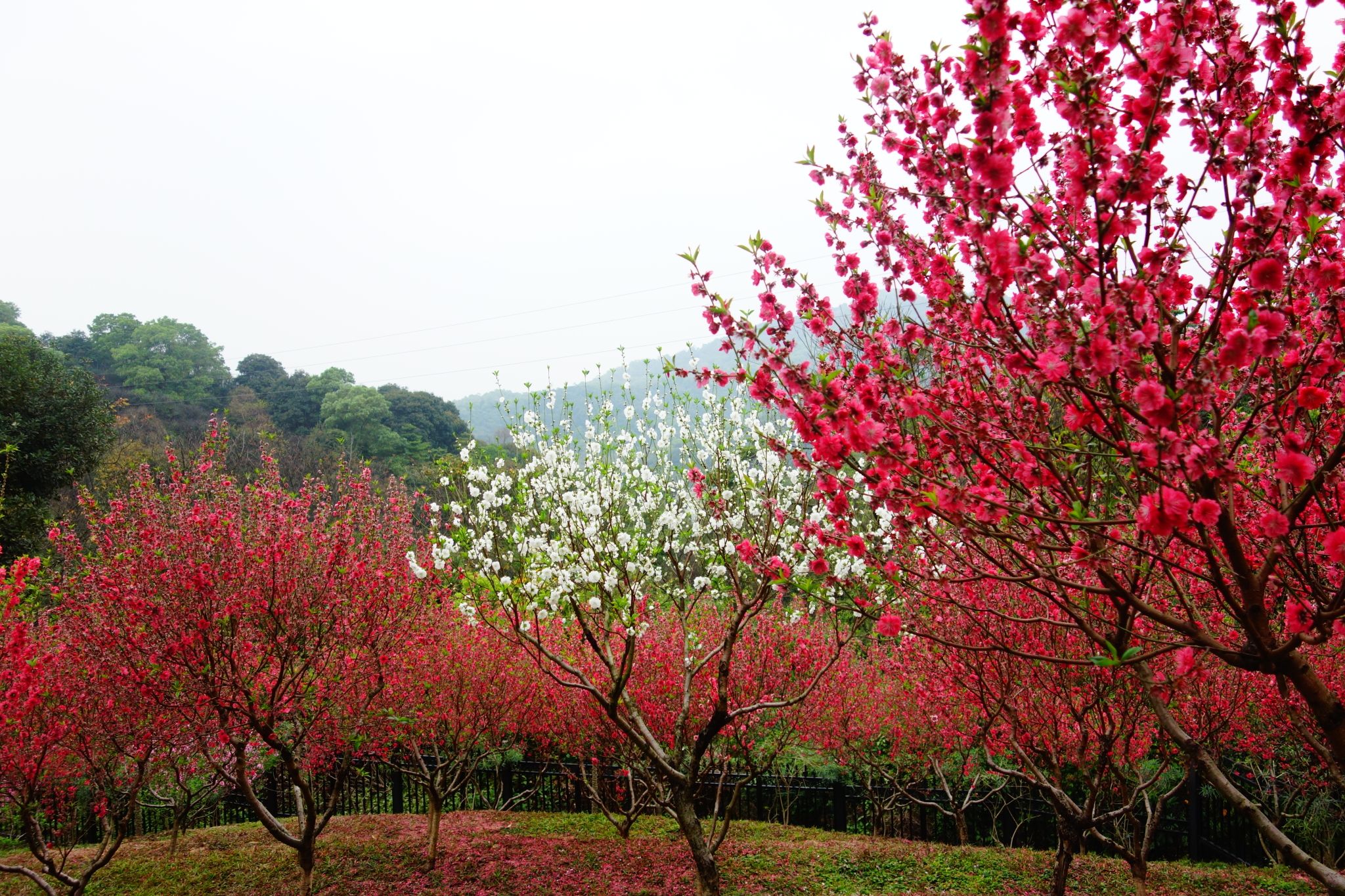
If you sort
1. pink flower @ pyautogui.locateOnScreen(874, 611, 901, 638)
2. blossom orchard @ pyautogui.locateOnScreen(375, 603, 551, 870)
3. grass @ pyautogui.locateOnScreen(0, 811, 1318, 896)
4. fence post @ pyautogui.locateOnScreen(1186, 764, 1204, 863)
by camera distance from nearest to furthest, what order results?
pink flower @ pyautogui.locateOnScreen(874, 611, 901, 638) → grass @ pyautogui.locateOnScreen(0, 811, 1318, 896) → blossom orchard @ pyautogui.locateOnScreen(375, 603, 551, 870) → fence post @ pyautogui.locateOnScreen(1186, 764, 1204, 863)

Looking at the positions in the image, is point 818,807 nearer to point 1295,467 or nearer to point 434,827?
point 434,827

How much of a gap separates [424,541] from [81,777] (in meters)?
4.95

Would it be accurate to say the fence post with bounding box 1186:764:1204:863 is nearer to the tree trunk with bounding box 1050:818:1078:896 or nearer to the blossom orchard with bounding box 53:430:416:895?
the tree trunk with bounding box 1050:818:1078:896

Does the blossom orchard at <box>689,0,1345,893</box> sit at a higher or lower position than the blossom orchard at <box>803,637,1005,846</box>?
higher

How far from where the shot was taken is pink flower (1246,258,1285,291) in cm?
173

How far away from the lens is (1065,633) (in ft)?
16.1

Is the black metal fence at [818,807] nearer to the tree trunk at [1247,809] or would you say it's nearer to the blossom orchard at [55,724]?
the blossom orchard at [55,724]

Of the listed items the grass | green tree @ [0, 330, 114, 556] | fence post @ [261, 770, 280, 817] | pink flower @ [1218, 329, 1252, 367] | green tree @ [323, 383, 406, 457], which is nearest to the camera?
pink flower @ [1218, 329, 1252, 367]

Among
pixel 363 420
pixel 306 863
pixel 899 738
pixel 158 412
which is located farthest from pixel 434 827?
pixel 158 412

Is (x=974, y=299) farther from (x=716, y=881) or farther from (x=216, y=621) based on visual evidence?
(x=216, y=621)

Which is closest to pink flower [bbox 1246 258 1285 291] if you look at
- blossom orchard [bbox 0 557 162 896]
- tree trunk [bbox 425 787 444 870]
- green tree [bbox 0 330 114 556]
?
blossom orchard [bbox 0 557 162 896]

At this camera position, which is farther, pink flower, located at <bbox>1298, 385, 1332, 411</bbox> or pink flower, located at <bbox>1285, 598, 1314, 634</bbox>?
pink flower, located at <bbox>1285, 598, 1314, 634</bbox>

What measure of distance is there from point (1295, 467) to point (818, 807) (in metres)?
10.5

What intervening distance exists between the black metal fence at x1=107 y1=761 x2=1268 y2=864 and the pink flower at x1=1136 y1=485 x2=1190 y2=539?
23.0ft
